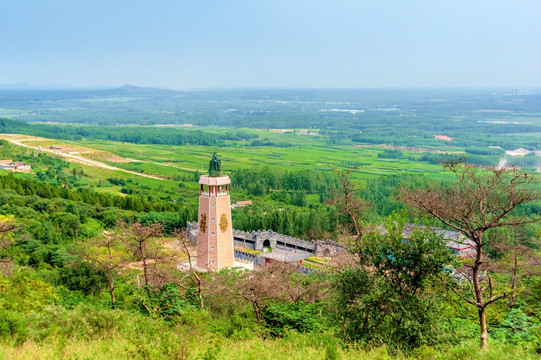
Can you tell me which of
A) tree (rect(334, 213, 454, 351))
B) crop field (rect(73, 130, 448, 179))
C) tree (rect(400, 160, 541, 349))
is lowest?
crop field (rect(73, 130, 448, 179))

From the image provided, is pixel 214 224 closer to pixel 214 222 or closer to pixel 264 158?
pixel 214 222

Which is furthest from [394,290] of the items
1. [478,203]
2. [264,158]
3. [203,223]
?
[264,158]

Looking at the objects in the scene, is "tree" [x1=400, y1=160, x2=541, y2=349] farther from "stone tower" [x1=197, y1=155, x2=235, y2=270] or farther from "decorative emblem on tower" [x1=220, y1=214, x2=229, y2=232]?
"decorative emblem on tower" [x1=220, y1=214, x2=229, y2=232]

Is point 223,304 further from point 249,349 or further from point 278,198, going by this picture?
point 278,198

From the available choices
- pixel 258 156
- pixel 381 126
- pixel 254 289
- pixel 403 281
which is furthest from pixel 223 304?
pixel 381 126

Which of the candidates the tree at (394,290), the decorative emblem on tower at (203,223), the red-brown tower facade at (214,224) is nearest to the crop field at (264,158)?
the red-brown tower facade at (214,224)

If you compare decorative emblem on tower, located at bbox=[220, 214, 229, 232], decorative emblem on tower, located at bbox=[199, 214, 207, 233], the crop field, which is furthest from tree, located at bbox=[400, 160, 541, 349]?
the crop field

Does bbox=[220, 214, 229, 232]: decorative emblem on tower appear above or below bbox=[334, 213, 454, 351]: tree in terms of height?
below
